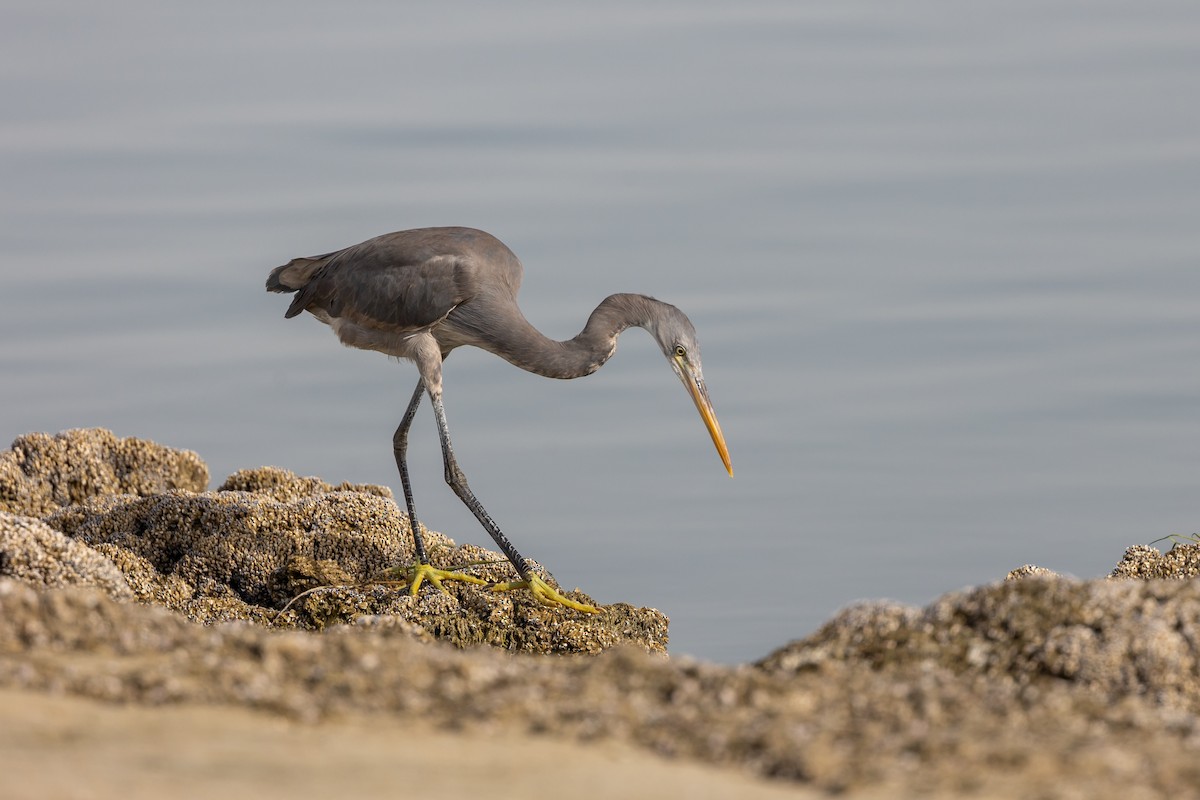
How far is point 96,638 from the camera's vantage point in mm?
5000

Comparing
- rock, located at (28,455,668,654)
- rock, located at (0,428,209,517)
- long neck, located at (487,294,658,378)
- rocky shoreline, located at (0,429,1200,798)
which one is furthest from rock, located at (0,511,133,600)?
rock, located at (0,428,209,517)

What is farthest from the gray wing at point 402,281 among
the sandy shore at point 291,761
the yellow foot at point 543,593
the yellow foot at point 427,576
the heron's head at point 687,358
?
the sandy shore at point 291,761

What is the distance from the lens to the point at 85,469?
1350 cm

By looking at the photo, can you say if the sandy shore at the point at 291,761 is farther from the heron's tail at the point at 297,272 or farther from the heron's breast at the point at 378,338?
the heron's tail at the point at 297,272

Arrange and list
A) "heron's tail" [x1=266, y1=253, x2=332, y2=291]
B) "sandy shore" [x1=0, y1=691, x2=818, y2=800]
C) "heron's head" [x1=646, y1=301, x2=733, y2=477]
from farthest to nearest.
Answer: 1. "heron's tail" [x1=266, y1=253, x2=332, y2=291]
2. "heron's head" [x1=646, y1=301, x2=733, y2=477]
3. "sandy shore" [x1=0, y1=691, x2=818, y2=800]

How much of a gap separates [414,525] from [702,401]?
2.14 metres

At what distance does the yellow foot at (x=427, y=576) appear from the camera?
9180 millimetres

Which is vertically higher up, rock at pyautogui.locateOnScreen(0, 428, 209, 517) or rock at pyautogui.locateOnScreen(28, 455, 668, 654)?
rock at pyautogui.locateOnScreen(0, 428, 209, 517)

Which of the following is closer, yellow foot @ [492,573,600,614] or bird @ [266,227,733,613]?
yellow foot @ [492,573,600,614]

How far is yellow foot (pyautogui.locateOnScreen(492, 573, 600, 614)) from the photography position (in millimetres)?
9133

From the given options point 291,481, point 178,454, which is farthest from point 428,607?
point 178,454

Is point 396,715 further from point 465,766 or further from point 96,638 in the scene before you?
point 96,638

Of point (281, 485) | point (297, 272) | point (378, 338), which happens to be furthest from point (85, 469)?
point (378, 338)

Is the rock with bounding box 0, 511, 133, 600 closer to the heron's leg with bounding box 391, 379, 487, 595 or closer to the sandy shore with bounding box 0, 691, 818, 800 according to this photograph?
the heron's leg with bounding box 391, 379, 487, 595
